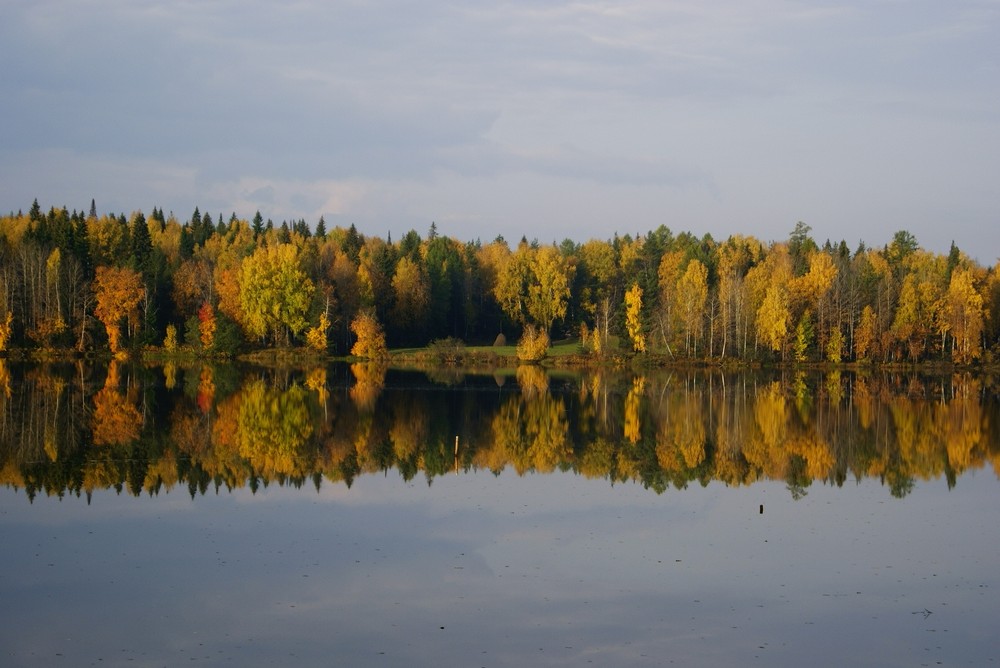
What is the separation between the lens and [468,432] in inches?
1447

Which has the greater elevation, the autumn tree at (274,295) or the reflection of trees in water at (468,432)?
the autumn tree at (274,295)

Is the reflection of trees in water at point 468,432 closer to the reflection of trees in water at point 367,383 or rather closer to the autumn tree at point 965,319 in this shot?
the reflection of trees in water at point 367,383

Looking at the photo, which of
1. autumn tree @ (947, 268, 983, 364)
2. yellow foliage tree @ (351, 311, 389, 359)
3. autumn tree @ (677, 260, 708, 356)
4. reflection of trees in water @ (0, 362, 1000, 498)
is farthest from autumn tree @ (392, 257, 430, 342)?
autumn tree @ (947, 268, 983, 364)

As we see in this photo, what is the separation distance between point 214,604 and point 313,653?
2675 millimetres

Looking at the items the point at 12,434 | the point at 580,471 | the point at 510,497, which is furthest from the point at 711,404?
the point at 12,434

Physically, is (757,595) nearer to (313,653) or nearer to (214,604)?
(313,653)

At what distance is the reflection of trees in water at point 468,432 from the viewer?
28.2 meters

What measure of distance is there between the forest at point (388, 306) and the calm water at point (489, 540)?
42.8 m

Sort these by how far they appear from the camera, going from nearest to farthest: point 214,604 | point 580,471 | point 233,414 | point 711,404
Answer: point 214,604, point 580,471, point 233,414, point 711,404

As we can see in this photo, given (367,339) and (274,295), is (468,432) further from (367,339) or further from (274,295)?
(367,339)

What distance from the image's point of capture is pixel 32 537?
63.8 feet

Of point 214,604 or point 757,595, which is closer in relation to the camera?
point 214,604

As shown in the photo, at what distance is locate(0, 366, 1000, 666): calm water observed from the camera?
48.1 feet

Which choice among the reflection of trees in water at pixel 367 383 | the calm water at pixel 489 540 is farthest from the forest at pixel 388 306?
the calm water at pixel 489 540
